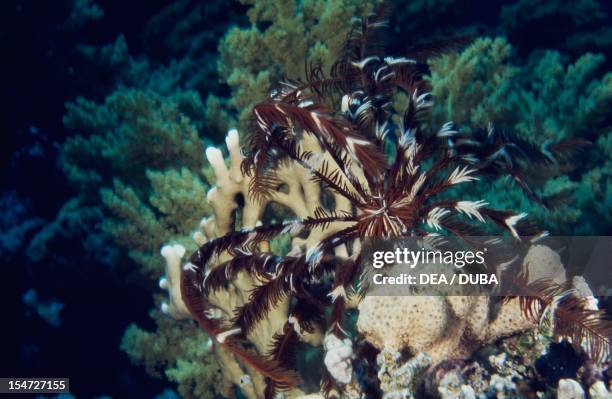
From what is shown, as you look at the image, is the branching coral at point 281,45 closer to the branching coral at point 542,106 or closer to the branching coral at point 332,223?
the branching coral at point 542,106

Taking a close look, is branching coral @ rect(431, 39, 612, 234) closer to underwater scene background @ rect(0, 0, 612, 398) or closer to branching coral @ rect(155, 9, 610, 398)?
underwater scene background @ rect(0, 0, 612, 398)

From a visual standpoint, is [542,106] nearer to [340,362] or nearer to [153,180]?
[340,362]

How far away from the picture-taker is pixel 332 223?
3.21m

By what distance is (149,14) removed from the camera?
27.8 ft

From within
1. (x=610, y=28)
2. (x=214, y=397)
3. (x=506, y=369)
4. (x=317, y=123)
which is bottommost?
(x=506, y=369)

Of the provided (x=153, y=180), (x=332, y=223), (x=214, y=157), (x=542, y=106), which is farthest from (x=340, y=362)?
(x=542, y=106)

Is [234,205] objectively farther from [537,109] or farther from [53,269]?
[537,109]

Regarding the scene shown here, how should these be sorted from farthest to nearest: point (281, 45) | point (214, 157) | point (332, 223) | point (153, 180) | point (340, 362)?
point (281, 45), point (153, 180), point (214, 157), point (332, 223), point (340, 362)

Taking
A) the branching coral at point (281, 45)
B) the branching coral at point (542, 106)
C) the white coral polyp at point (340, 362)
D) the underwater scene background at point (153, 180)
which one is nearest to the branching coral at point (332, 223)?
the white coral polyp at point (340, 362)

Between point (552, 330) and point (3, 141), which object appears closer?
point (552, 330)

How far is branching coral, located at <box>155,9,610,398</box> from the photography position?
2.58 m

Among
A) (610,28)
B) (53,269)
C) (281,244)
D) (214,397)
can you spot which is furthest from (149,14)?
(610,28)

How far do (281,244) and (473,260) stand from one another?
1709 millimetres

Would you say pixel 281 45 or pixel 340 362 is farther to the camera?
pixel 281 45
